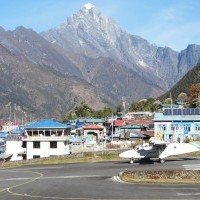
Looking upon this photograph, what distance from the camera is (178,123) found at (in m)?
124

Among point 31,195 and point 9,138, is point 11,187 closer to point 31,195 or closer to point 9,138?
point 31,195

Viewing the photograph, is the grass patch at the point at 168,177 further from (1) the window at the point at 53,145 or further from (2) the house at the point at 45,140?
(1) the window at the point at 53,145

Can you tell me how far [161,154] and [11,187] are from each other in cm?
2803

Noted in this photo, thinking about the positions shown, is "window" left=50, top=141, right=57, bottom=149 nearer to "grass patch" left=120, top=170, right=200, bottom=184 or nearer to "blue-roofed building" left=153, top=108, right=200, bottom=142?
"blue-roofed building" left=153, top=108, right=200, bottom=142

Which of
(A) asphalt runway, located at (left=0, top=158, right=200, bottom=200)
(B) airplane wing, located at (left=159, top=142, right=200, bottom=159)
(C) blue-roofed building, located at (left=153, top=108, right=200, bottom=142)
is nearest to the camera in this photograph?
(A) asphalt runway, located at (left=0, top=158, right=200, bottom=200)

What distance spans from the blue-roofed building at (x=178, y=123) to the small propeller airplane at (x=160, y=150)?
45623mm

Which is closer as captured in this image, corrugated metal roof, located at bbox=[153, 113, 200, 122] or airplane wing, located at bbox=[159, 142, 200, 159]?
airplane wing, located at bbox=[159, 142, 200, 159]

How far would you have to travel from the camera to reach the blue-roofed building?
12175cm

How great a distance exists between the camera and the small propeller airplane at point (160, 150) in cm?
7306

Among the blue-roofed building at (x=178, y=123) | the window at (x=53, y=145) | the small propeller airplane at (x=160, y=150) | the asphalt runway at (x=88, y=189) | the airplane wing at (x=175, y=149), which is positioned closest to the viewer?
the asphalt runway at (x=88, y=189)

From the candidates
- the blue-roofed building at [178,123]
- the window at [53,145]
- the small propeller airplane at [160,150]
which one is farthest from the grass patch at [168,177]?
the blue-roofed building at [178,123]

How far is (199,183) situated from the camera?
49062 millimetres

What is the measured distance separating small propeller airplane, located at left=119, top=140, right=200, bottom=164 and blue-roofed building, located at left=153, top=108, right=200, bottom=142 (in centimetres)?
4562

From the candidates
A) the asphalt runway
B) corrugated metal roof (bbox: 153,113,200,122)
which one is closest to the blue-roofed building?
corrugated metal roof (bbox: 153,113,200,122)
